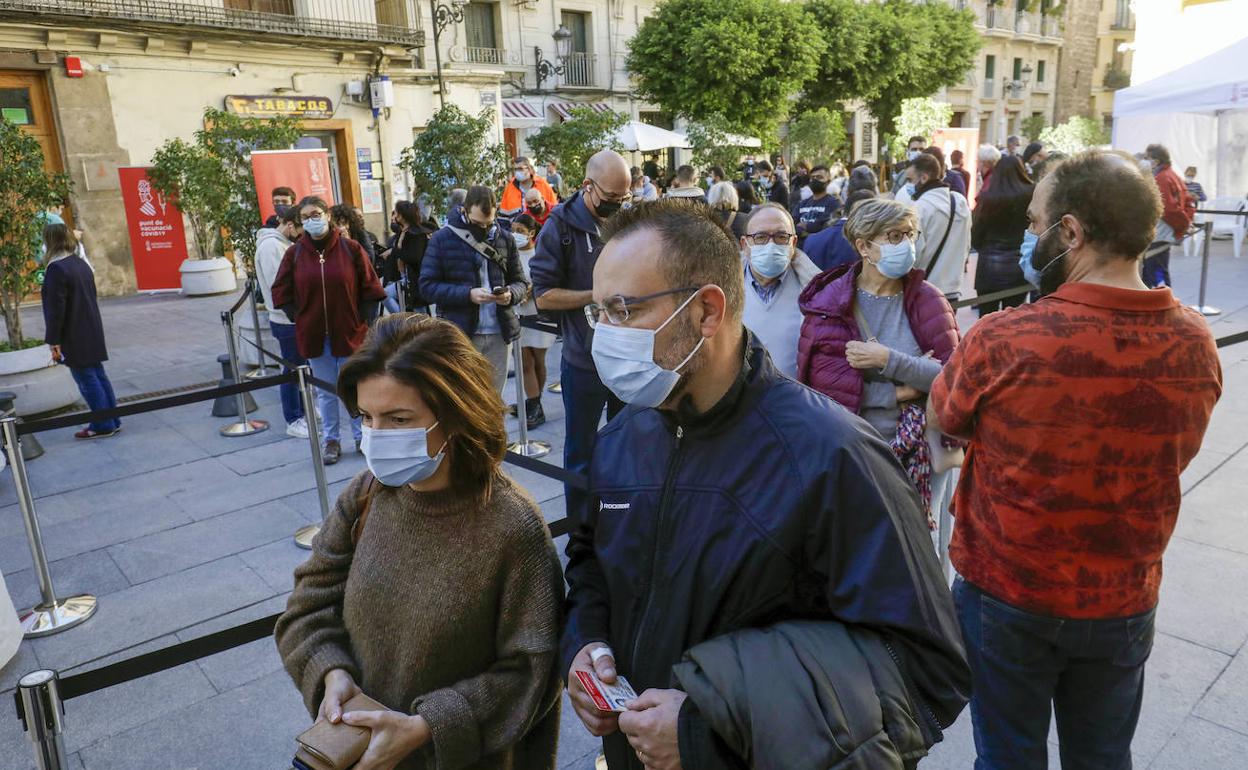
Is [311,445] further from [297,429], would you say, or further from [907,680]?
[907,680]

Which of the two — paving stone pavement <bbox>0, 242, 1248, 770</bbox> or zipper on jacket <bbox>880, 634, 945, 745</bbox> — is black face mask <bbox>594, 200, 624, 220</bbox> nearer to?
paving stone pavement <bbox>0, 242, 1248, 770</bbox>

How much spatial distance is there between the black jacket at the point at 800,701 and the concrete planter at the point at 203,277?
15.7 metres

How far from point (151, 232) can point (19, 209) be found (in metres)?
7.97

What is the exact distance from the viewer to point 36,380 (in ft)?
26.5

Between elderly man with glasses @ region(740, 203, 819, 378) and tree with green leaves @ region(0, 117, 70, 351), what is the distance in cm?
728

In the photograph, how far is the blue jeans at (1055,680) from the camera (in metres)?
2.03

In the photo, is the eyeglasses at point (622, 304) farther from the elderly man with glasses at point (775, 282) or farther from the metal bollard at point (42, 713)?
the elderly man with glasses at point (775, 282)

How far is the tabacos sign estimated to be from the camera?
18.1 meters

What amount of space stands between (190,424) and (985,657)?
7.22 metres

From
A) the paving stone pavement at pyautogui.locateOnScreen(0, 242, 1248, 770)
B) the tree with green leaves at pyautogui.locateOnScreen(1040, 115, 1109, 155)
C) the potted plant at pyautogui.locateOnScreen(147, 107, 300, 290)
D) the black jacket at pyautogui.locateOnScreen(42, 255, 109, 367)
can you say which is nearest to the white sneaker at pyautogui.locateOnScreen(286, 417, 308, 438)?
the paving stone pavement at pyautogui.locateOnScreen(0, 242, 1248, 770)

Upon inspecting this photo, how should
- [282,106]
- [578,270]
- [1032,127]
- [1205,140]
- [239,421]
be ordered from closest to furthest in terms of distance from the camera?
[578,270], [239,421], [1205,140], [282,106], [1032,127]

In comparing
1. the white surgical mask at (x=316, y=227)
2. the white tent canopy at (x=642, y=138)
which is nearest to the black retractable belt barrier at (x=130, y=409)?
the white surgical mask at (x=316, y=227)

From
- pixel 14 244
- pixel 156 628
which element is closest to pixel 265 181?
pixel 14 244

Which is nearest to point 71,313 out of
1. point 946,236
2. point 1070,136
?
point 946,236
